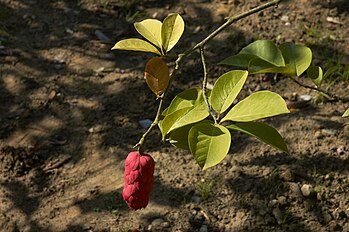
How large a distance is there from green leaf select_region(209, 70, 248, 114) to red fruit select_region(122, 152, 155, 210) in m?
0.20

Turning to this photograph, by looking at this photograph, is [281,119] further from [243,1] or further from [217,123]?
[217,123]

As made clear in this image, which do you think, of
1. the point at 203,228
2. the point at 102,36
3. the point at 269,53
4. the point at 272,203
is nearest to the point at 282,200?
the point at 272,203

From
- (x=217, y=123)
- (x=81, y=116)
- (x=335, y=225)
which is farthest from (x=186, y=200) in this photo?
(x=217, y=123)

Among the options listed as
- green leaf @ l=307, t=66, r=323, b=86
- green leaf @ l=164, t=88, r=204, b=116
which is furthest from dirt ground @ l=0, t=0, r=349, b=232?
green leaf @ l=164, t=88, r=204, b=116

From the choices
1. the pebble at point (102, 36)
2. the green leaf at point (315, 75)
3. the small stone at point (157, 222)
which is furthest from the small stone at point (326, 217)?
the pebble at point (102, 36)

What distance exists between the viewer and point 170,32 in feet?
4.33

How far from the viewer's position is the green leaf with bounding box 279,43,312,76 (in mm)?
1405

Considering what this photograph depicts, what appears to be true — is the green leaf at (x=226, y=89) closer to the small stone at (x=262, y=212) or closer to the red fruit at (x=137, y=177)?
the red fruit at (x=137, y=177)

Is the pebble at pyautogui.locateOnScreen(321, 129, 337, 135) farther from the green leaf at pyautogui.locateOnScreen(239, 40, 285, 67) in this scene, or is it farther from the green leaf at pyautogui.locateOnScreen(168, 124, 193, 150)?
the green leaf at pyautogui.locateOnScreen(168, 124, 193, 150)

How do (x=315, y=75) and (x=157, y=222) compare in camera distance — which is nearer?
(x=315, y=75)

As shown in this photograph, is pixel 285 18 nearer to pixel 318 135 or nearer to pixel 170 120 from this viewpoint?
pixel 318 135

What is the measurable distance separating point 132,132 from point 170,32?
5.83ft

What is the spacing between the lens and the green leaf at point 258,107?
1036 mm

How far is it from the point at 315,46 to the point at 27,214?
1.80 m
